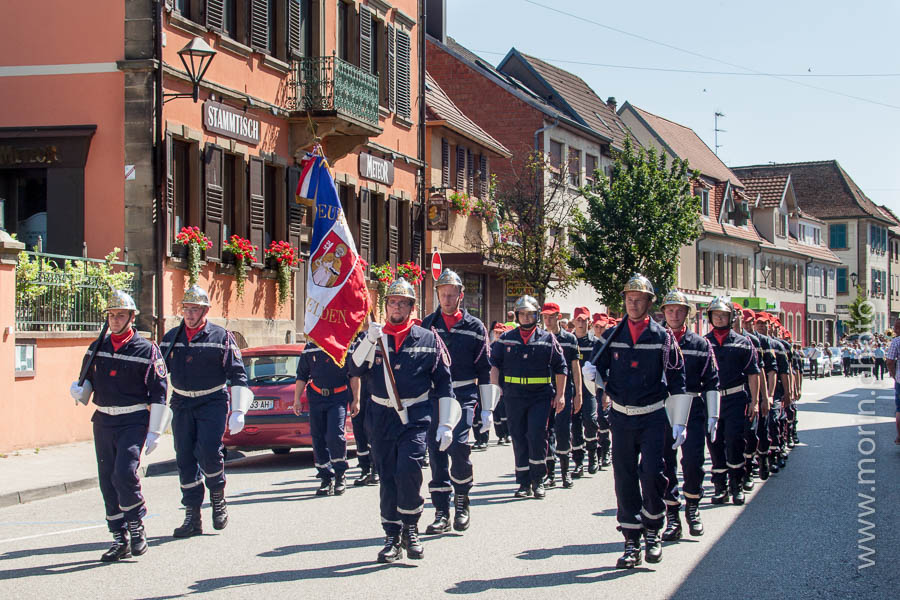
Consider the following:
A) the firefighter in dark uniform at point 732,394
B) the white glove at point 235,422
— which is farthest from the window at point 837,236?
the white glove at point 235,422

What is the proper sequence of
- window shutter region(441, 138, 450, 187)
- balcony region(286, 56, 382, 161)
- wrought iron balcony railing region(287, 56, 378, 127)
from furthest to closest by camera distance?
1. window shutter region(441, 138, 450, 187)
2. wrought iron balcony railing region(287, 56, 378, 127)
3. balcony region(286, 56, 382, 161)

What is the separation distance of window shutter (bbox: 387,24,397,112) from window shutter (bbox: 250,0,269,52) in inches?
240

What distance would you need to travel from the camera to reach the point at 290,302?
24.0 metres

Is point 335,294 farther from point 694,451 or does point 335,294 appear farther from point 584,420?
point 694,451

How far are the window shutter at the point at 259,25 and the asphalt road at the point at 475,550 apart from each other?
11970mm

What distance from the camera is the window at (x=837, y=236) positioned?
8719 centimetres

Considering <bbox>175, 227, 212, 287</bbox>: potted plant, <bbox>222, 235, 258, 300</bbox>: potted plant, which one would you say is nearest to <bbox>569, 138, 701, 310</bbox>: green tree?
<bbox>222, 235, 258, 300</bbox>: potted plant

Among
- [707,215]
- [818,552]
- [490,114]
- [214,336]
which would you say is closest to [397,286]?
[214,336]

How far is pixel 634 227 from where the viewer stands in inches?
1471

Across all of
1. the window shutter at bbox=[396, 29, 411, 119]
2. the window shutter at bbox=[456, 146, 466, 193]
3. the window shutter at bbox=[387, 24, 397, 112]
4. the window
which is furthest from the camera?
the window

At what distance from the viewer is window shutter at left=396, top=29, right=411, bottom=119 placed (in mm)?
29547

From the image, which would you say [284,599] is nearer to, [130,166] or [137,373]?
[137,373]

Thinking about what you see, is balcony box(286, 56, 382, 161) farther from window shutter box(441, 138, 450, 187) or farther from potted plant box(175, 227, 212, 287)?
window shutter box(441, 138, 450, 187)

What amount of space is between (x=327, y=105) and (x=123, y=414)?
16.3 meters
